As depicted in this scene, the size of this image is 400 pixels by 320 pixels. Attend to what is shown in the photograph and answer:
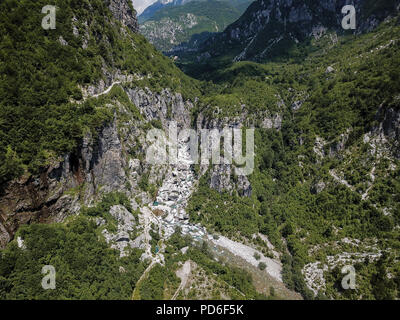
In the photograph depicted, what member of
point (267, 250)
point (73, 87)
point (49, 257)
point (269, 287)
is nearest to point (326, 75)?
point (267, 250)

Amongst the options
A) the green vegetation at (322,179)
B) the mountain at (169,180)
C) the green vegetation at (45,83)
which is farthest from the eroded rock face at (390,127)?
the green vegetation at (45,83)

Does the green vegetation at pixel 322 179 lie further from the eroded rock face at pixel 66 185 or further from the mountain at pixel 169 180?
the eroded rock face at pixel 66 185

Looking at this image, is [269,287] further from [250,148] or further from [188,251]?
[250,148]

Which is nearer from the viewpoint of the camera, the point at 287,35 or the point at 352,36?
the point at 352,36

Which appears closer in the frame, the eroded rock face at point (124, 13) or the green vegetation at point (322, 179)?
the green vegetation at point (322, 179)

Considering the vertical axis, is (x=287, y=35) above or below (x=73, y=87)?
above

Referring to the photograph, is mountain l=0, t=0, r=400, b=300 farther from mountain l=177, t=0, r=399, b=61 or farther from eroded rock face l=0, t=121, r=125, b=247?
mountain l=177, t=0, r=399, b=61
